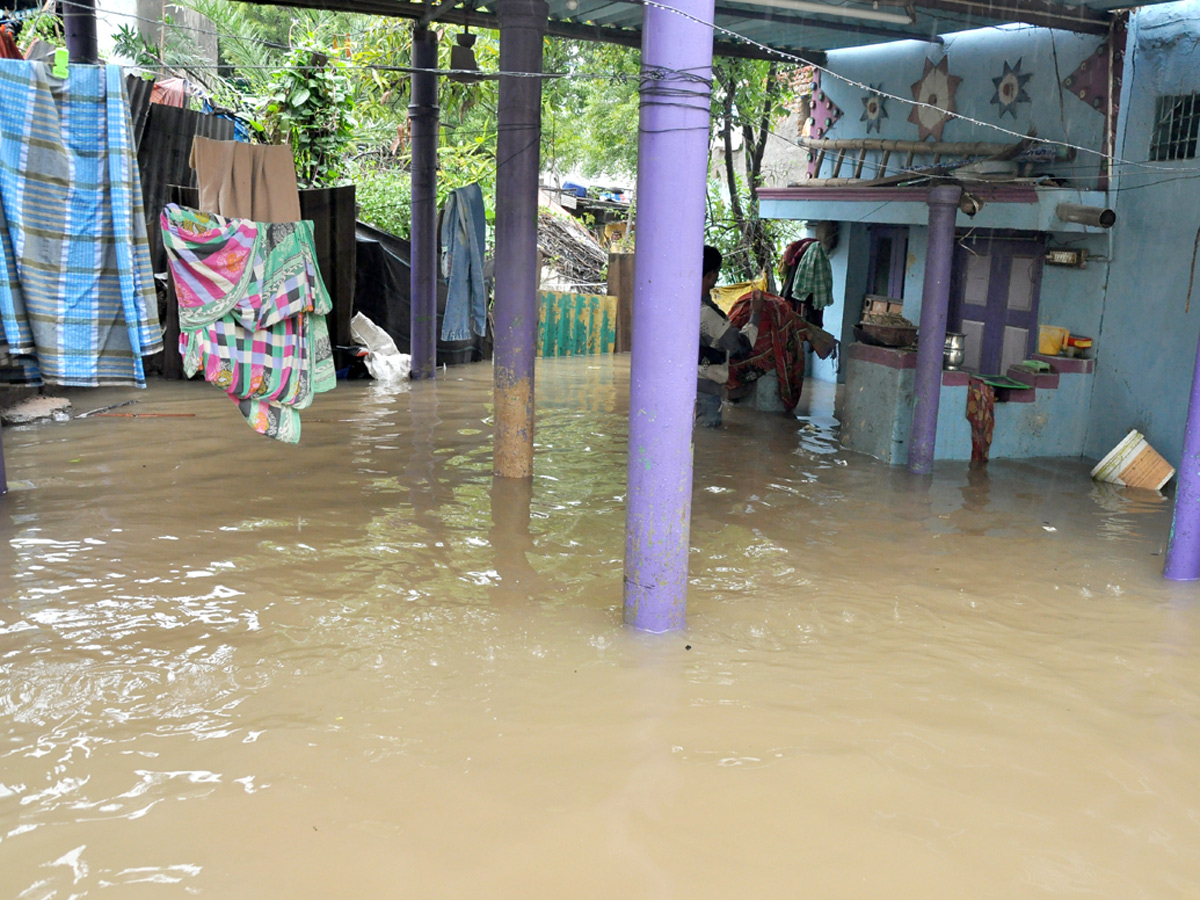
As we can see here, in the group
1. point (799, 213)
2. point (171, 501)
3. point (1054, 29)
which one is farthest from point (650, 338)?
point (799, 213)

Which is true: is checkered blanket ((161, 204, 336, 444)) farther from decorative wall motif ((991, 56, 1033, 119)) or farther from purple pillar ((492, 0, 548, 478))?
decorative wall motif ((991, 56, 1033, 119))

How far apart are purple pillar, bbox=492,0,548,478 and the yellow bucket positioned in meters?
5.17

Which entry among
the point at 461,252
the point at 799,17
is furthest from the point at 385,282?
the point at 799,17

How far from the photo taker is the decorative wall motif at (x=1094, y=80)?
9242 millimetres

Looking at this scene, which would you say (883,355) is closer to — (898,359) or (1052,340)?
(898,359)

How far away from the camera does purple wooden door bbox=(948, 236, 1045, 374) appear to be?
10.3 m

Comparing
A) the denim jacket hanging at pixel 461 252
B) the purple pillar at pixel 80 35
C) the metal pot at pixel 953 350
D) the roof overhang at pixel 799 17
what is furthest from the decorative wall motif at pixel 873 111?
the purple pillar at pixel 80 35

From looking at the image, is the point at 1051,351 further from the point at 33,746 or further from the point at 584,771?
the point at 33,746

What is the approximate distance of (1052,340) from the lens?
9.77 metres

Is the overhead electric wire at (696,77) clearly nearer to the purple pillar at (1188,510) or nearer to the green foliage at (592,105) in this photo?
the purple pillar at (1188,510)

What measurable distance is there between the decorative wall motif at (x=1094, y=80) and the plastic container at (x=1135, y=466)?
10.2 ft

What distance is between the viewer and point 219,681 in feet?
14.1

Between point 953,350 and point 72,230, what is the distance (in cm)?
719

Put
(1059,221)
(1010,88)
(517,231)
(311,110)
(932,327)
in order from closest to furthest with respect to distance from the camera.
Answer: (517,231) → (932,327) → (1059,221) → (1010,88) → (311,110)
